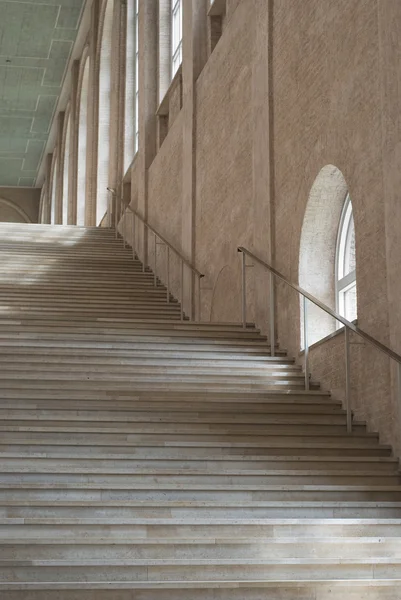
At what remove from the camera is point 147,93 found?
21.1 metres

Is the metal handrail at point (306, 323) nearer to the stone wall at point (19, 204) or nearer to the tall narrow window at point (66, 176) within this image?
the tall narrow window at point (66, 176)

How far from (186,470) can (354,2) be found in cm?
498

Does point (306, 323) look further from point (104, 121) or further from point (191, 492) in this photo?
point (104, 121)

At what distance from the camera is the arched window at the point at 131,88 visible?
952 inches

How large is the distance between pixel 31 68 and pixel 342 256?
75.7 feet

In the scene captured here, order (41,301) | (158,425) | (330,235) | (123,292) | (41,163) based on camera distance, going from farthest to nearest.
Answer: (41,163)
(123,292)
(41,301)
(330,235)
(158,425)

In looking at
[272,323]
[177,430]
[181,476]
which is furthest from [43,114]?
[181,476]

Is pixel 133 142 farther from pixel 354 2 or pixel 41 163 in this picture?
pixel 41 163

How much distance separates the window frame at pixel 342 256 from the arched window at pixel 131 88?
45.5 feet

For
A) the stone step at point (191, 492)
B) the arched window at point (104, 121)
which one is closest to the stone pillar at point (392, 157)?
the stone step at point (191, 492)

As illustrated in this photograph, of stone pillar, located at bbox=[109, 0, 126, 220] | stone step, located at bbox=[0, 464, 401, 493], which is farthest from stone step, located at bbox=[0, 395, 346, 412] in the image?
stone pillar, located at bbox=[109, 0, 126, 220]

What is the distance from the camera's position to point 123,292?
51.8 feet

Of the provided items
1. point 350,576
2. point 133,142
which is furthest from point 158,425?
point 133,142

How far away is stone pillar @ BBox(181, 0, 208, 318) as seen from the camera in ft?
54.1
